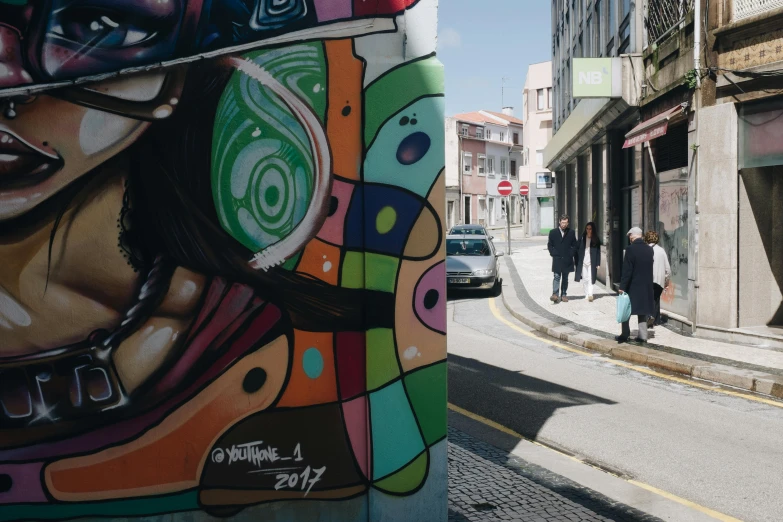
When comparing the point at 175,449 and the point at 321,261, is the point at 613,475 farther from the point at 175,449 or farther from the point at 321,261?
the point at 175,449

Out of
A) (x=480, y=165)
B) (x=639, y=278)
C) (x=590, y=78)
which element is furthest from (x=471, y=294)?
(x=480, y=165)

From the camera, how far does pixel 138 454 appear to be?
4047 millimetres

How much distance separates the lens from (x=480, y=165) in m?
68.2

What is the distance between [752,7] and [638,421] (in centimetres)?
700

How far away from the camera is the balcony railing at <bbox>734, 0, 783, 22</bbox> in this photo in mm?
11078

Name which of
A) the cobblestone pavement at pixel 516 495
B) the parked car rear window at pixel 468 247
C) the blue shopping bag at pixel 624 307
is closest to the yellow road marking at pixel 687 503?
the cobblestone pavement at pixel 516 495

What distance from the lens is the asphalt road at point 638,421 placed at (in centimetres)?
585

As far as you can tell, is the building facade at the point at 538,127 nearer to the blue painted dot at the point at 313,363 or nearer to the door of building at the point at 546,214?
the door of building at the point at 546,214

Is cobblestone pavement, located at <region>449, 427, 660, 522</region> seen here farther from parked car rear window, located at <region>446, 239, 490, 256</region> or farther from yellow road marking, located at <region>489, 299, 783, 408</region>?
parked car rear window, located at <region>446, 239, 490, 256</region>

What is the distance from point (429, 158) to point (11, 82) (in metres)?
2.11

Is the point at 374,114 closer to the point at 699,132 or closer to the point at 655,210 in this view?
the point at 699,132

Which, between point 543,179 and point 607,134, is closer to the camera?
point 607,134

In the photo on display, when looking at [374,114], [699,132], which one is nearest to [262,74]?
[374,114]

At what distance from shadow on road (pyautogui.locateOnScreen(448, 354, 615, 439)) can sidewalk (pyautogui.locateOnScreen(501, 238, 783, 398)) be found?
2.05 metres
